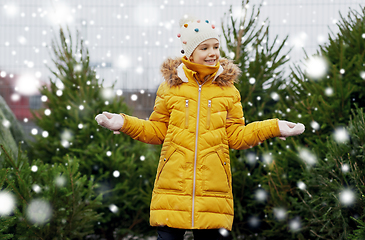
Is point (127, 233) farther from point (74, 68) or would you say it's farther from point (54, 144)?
point (74, 68)

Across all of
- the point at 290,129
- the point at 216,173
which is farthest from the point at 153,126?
the point at 290,129

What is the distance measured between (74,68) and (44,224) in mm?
1950

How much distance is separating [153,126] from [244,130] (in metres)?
0.58

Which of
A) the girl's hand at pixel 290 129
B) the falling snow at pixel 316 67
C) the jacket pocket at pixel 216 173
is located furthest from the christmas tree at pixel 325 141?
the jacket pocket at pixel 216 173

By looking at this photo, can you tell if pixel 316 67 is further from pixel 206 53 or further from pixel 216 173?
pixel 216 173

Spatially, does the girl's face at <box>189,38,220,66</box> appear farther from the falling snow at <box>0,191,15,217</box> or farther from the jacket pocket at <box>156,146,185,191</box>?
the falling snow at <box>0,191,15,217</box>

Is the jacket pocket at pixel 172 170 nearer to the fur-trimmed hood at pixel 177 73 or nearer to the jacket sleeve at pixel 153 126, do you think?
the jacket sleeve at pixel 153 126

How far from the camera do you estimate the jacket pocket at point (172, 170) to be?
6.26 ft

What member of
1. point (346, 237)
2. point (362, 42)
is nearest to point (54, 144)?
point (346, 237)

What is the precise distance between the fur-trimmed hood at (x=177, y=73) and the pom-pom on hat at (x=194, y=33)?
0.36 ft

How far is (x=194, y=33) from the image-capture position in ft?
6.57

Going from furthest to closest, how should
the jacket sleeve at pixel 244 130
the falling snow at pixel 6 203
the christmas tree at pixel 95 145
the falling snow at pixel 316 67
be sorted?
the christmas tree at pixel 95 145 < the falling snow at pixel 316 67 < the falling snow at pixel 6 203 < the jacket sleeve at pixel 244 130

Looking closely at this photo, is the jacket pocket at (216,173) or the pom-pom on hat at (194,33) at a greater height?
the pom-pom on hat at (194,33)

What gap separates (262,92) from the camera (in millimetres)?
3492
